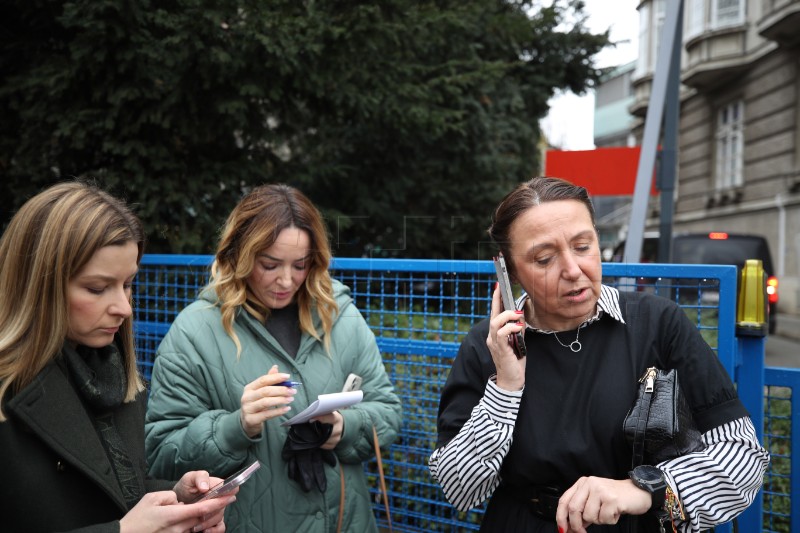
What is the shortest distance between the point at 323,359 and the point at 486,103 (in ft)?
25.1

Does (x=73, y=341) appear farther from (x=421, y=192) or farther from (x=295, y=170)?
(x=421, y=192)

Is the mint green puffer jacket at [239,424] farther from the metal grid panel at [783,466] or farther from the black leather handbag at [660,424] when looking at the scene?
the metal grid panel at [783,466]

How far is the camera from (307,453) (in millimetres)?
2318

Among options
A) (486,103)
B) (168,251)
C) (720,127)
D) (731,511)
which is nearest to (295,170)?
Result: (168,251)

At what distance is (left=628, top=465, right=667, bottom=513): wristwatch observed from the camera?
1.61 m

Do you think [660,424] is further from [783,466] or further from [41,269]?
[783,466]

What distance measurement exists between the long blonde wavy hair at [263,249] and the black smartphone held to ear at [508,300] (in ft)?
2.76

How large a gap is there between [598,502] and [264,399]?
3.41 feet

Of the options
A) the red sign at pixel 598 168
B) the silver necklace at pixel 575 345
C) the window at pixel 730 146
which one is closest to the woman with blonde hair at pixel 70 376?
the silver necklace at pixel 575 345

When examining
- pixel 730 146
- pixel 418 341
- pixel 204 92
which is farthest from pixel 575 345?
pixel 730 146

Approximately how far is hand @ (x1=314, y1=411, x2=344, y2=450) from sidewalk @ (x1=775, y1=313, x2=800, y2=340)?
1528cm

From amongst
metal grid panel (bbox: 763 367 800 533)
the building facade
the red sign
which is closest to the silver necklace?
metal grid panel (bbox: 763 367 800 533)

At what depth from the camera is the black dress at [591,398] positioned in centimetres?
175

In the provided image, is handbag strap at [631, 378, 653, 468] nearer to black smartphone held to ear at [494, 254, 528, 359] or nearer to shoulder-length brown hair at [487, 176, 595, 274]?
black smartphone held to ear at [494, 254, 528, 359]
